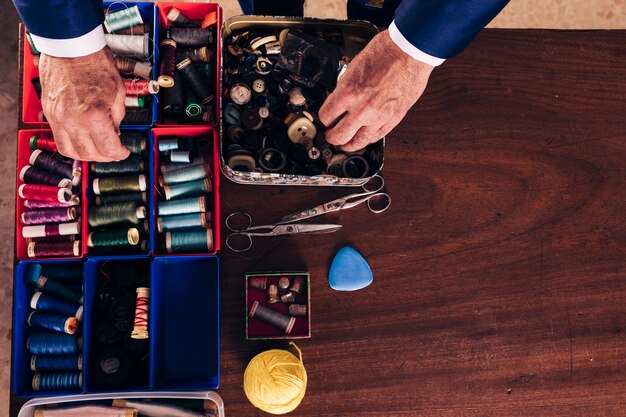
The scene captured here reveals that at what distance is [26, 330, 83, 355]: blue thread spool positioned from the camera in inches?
64.5

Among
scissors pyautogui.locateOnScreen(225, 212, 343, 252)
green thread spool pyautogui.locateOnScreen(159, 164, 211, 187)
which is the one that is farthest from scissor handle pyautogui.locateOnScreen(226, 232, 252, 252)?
green thread spool pyautogui.locateOnScreen(159, 164, 211, 187)

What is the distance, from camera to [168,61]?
1719mm

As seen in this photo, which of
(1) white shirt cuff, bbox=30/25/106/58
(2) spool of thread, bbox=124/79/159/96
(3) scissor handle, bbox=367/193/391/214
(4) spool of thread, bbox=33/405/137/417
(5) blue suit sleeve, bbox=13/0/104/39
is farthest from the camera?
(3) scissor handle, bbox=367/193/391/214

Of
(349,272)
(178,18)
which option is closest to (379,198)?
(349,272)

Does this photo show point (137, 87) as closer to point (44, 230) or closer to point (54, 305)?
point (44, 230)

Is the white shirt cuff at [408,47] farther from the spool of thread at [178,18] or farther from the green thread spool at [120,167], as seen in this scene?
the green thread spool at [120,167]

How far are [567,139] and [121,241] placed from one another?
63.1 inches

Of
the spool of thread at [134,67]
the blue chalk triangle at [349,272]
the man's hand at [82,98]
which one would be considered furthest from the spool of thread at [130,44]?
the blue chalk triangle at [349,272]

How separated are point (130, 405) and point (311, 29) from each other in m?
1.35

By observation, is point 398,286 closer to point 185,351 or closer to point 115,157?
point 185,351

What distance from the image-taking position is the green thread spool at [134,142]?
1.68 metres

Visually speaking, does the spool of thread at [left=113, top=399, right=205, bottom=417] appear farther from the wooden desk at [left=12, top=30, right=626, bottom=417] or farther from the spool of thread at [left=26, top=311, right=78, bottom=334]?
the spool of thread at [left=26, top=311, right=78, bottom=334]

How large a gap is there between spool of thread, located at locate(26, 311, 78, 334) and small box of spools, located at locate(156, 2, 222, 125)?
722 millimetres

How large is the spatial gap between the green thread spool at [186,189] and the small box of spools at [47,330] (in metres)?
0.38
